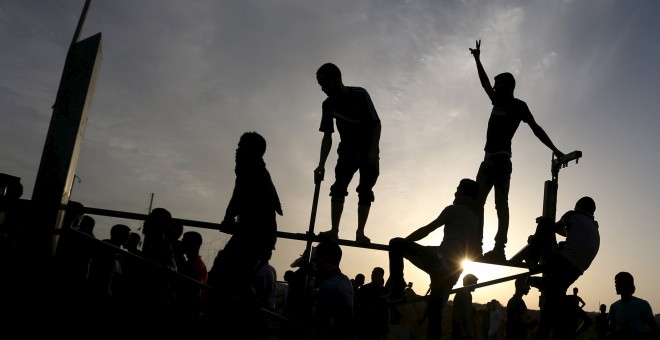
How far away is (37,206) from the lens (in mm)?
3730

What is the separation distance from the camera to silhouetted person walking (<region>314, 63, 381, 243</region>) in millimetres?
6668

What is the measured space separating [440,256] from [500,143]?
214 cm

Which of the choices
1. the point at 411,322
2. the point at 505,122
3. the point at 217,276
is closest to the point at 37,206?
the point at 217,276

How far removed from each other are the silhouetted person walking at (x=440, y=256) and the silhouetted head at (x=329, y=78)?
2.02 metres

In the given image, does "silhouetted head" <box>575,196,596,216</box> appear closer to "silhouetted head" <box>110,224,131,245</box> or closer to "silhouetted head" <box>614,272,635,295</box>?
"silhouetted head" <box>614,272,635,295</box>

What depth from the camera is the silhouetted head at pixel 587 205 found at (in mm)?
6828

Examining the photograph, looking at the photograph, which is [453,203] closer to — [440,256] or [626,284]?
[440,256]

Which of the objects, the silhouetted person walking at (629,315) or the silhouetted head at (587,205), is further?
the silhouetted person walking at (629,315)

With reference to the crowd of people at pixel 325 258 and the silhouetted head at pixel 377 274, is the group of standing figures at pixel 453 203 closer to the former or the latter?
the crowd of people at pixel 325 258

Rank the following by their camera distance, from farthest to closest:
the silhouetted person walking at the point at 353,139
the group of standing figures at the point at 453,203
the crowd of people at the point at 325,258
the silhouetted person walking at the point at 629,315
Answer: the silhouetted person walking at the point at 629,315, the silhouetted person walking at the point at 353,139, the group of standing figures at the point at 453,203, the crowd of people at the point at 325,258

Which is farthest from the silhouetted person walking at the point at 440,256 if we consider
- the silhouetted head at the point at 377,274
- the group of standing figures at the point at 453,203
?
the silhouetted head at the point at 377,274

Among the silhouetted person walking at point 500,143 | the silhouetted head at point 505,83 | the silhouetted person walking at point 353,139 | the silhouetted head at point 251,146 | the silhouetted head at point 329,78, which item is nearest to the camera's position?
the silhouetted head at point 251,146

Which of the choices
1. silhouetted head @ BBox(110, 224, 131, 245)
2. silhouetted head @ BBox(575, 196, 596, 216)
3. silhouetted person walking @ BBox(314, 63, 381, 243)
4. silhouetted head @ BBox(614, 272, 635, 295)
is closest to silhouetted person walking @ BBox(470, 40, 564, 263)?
silhouetted head @ BBox(575, 196, 596, 216)

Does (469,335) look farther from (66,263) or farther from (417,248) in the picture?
(66,263)
